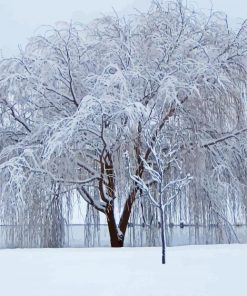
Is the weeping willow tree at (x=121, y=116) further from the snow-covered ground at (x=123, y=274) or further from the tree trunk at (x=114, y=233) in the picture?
the snow-covered ground at (x=123, y=274)

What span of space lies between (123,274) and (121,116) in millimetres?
3484

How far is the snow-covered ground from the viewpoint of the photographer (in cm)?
420

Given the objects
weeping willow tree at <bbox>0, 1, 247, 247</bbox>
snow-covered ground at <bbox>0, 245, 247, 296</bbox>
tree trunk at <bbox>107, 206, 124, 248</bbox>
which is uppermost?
weeping willow tree at <bbox>0, 1, 247, 247</bbox>

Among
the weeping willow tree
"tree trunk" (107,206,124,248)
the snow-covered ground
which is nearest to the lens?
the snow-covered ground

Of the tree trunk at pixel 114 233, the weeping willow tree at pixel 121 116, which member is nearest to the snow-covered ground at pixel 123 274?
the weeping willow tree at pixel 121 116

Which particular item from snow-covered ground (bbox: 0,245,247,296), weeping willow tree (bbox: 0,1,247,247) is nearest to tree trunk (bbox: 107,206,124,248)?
weeping willow tree (bbox: 0,1,247,247)

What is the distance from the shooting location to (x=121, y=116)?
7.62 meters

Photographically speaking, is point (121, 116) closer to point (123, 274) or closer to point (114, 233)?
point (114, 233)

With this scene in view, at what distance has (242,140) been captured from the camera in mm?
9180

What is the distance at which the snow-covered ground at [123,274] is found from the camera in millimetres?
4199

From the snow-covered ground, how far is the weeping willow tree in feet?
8.29

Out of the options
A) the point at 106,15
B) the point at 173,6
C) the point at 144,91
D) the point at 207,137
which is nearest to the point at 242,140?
the point at 207,137

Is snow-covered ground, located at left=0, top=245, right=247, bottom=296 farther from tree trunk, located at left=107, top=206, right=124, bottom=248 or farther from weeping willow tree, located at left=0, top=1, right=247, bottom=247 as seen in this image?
tree trunk, located at left=107, top=206, right=124, bottom=248

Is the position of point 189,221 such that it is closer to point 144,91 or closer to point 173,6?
point 144,91
